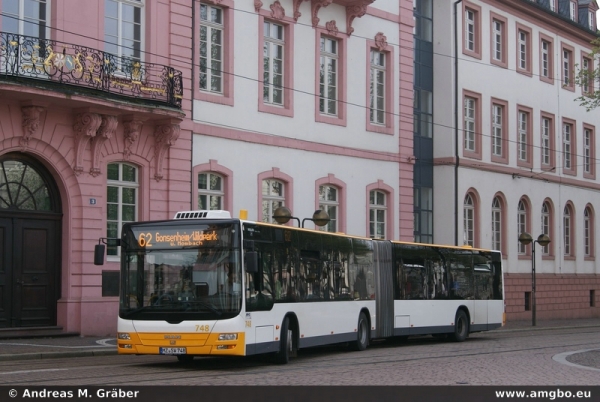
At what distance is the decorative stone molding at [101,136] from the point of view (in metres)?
25.5

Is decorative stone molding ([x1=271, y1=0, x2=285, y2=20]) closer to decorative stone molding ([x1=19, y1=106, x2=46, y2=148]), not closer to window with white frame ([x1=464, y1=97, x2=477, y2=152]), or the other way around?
decorative stone molding ([x1=19, y1=106, x2=46, y2=148])

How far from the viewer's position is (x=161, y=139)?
2719 centimetres

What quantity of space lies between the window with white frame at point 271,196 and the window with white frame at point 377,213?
4553mm

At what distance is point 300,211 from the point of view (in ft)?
105

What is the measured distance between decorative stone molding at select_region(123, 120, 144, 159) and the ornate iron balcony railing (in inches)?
27.6

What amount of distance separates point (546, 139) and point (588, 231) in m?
5.90

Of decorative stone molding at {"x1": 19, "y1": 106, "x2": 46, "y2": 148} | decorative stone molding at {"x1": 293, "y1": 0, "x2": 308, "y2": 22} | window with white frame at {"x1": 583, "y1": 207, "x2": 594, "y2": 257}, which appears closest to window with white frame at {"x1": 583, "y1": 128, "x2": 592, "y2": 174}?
window with white frame at {"x1": 583, "y1": 207, "x2": 594, "y2": 257}

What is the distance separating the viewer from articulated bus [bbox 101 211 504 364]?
1805 centimetres

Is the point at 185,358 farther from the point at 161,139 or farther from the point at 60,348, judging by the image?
the point at 161,139

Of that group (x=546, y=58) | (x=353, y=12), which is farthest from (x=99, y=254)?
(x=546, y=58)

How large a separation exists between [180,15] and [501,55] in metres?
19.3
